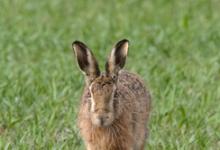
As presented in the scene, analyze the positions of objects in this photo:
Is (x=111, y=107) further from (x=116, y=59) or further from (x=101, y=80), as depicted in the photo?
(x=116, y=59)

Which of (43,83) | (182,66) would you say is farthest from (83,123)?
(182,66)

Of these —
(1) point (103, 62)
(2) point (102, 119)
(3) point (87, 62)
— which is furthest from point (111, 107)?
(1) point (103, 62)

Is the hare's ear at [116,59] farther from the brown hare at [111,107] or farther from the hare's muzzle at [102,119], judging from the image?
the hare's muzzle at [102,119]

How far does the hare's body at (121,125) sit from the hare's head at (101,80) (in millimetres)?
114

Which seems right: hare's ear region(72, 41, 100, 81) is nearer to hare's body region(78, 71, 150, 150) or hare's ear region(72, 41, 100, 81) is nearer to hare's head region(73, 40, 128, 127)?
hare's head region(73, 40, 128, 127)

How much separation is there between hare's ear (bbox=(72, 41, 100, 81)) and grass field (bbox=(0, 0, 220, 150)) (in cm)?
113

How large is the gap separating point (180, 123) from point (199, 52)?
2771 mm

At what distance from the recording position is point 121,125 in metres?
7.46

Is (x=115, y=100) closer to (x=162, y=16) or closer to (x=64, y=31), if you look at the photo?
(x=64, y=31)

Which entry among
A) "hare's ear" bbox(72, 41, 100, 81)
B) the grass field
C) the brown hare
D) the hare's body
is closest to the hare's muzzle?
the brown hare

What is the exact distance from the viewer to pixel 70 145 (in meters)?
8.38

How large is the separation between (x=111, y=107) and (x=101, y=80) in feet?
0.71

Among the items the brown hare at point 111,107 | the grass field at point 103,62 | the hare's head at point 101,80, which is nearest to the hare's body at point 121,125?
the brown hare at point 111,107

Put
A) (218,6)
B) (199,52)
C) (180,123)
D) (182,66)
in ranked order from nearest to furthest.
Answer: (180,123), (182,66), (199,52), (218,6)
